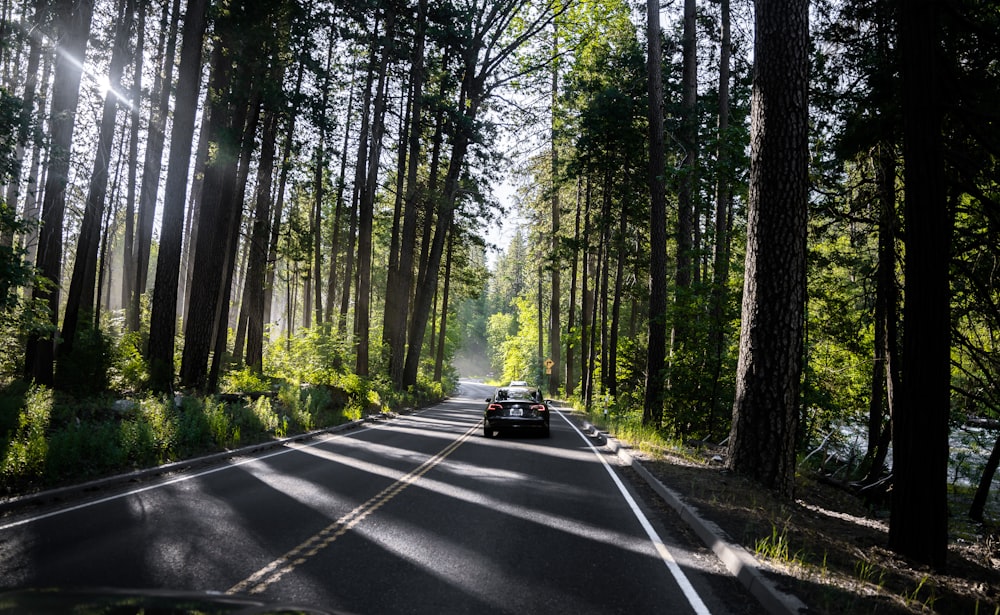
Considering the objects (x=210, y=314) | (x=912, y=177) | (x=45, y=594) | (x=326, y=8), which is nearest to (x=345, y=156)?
(x=326, y=8)

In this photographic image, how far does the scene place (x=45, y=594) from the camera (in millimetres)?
2451

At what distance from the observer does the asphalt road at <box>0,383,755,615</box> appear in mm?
4664

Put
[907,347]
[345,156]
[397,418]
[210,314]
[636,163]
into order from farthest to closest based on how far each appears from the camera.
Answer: [345,156]
[636,163]
[397,418]
[210,314]
[907,347]

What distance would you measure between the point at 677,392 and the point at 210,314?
14330 mm

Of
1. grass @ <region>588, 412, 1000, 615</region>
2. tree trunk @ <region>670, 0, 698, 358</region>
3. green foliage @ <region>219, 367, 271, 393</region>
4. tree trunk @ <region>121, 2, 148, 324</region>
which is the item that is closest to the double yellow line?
grass @ <region>588, 412, 1000, 615</region>

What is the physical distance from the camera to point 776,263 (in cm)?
878

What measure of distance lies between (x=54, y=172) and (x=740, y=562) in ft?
54.0

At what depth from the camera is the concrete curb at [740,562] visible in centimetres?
445

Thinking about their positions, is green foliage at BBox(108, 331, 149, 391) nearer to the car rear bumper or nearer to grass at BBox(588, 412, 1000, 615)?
the car rear bumper

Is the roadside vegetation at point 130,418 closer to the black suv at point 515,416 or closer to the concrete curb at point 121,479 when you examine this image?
the concrete curb at point 121,479

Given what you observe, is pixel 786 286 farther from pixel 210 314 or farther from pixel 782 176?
pixel 210 314

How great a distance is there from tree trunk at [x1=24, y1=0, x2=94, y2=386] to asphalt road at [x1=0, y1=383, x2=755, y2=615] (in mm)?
8735

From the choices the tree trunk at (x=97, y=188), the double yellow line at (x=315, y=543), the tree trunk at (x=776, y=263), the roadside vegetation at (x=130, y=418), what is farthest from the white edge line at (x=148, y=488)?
the tree trunk at (x=776, y=263)

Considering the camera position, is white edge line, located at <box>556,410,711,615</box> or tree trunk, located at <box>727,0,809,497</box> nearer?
white edge line, located at <box>556,410,711,615</box>
